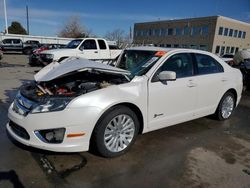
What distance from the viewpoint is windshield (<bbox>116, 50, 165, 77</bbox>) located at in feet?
12.8

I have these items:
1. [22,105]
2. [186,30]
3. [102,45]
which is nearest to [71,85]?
[22,105]

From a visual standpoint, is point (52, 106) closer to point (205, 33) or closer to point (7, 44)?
point (7, 44)

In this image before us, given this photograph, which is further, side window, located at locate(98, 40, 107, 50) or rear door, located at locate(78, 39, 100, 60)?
side window, located at locate(98, 40, 107, 50)

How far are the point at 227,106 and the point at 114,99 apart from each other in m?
3.27

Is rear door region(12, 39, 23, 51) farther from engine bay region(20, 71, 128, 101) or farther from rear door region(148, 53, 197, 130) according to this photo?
rear door region(148, 53, 197, 130)

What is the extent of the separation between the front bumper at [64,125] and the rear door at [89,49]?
9680mm

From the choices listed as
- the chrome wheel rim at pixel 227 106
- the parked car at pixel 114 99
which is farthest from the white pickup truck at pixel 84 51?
the parked car at pixel 114 99

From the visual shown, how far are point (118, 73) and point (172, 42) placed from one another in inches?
1902

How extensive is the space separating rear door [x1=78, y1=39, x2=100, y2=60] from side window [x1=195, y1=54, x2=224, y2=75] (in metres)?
8.58

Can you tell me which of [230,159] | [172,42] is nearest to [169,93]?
[230,159]

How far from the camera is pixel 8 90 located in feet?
24.6

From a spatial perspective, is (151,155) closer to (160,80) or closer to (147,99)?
(147,99)

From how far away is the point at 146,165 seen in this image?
3.29 metres

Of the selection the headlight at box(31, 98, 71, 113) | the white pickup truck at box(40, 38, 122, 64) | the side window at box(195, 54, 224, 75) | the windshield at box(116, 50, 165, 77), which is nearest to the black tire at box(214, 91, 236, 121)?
the side window at box(195, 54, 224, 75)
